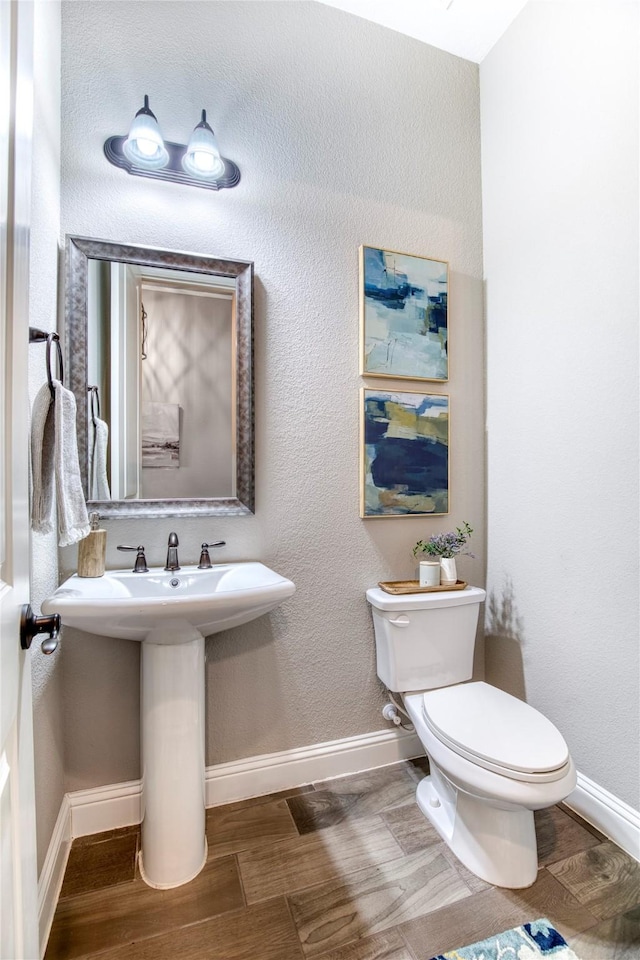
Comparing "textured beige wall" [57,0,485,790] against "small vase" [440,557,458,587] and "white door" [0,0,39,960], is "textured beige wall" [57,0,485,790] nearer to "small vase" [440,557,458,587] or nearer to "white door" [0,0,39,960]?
"small vase" [440,557,458,587]

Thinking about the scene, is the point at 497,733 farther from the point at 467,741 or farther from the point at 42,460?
the point at 42,460

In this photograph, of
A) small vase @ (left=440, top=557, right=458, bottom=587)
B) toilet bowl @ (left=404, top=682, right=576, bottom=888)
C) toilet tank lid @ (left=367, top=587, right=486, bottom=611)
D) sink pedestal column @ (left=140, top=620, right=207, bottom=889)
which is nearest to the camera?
toilet bowl @ (left=404, top=682, right=576, bottom=888)

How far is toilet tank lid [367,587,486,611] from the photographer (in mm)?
1595

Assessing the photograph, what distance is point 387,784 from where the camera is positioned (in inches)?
65.8

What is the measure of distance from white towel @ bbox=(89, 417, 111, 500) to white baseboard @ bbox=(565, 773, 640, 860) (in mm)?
1872

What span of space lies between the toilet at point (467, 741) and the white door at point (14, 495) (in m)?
1.03

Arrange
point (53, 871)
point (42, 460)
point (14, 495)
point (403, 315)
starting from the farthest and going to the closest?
1. point (403, 315)
2. point (53, 871)
3. point (42, 460)
4. point (14, 495)

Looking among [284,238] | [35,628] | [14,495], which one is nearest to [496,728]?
[35,628]

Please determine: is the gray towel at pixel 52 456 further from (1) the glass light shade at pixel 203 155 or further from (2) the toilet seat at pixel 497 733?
(2) the toilet seat at pixel 497 733

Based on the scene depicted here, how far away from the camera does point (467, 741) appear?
124 cm

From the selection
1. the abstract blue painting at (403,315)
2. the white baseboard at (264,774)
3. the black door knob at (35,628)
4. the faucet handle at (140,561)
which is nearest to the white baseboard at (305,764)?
the white baseboard at (264,774)

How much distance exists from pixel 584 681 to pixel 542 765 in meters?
0.49

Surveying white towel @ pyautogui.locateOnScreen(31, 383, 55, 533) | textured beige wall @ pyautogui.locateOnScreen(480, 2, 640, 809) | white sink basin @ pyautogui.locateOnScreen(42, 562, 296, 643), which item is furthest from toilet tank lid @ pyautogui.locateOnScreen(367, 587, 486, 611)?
white towel @ pyautogui.locateOnScreen(31, 383, 55, 533)

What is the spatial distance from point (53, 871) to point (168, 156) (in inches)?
85.3
